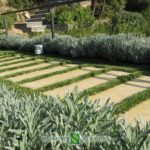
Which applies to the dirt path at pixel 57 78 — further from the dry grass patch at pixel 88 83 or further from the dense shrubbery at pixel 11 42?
the dense shrubbery at pixel 11 42

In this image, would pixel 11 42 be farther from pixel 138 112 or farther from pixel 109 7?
pixel 109 7

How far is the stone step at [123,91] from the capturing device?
5.27 meters

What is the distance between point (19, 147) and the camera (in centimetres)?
250

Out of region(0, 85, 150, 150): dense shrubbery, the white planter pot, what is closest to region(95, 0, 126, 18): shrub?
Result: the white planter pot

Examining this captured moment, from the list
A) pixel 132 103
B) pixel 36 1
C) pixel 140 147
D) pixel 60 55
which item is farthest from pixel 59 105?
pixel 36 1

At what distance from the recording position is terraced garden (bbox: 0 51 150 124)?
16.4 feet

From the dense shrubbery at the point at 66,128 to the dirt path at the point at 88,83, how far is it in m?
2.76

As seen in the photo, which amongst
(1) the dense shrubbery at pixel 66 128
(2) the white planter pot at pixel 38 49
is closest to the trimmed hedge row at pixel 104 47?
(2) the white planter pot at pixel 38 49

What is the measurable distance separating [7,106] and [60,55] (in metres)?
6.83

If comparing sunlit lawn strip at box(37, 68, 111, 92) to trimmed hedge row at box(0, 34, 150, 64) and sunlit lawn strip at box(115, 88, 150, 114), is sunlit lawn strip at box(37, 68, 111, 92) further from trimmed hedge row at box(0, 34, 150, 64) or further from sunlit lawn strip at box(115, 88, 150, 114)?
sunlit lawn strip at box(115, 88, 150, 114)

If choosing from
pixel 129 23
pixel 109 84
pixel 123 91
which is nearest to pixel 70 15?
pixel 129 23

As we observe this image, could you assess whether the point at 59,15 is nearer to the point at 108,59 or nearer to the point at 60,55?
the point at 60,55

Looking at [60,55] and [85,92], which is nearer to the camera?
[85,92]

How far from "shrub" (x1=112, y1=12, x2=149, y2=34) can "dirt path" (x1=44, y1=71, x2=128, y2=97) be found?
17.0 ft
